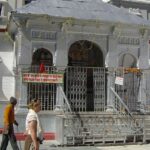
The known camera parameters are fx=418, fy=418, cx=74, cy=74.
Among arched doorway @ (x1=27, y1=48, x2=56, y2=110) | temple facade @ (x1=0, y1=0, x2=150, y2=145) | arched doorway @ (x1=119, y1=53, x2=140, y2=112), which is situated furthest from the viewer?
arched doorway @ (x1=119, y1=53, x2=140, y2=112)

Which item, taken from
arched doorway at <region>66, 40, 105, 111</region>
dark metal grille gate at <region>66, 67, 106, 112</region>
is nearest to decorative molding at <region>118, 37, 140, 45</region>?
arched doorway at <region>66, 40, 105, 111</region>

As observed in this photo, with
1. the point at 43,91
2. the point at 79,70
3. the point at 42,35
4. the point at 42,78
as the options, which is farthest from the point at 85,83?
the point at 42,35

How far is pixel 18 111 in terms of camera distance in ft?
58.4

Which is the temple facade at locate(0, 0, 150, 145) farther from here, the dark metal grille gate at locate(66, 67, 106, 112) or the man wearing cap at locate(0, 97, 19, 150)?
the man wearing cap at locate(0, 97, 19, 150)

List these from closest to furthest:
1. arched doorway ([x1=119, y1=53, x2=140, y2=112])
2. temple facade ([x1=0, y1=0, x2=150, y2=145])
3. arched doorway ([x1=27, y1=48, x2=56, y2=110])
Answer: temple facade ([x1=0, y1=0, x2=150, y2=145])
arched doorway ([x1=27, y1=48, x2=56, y2=110])
arched doorway ([x1=119, y1=53, x2=140, y2=112])

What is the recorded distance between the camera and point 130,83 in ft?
66.8

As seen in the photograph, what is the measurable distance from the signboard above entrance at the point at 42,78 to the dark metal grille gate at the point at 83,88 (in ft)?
2.40

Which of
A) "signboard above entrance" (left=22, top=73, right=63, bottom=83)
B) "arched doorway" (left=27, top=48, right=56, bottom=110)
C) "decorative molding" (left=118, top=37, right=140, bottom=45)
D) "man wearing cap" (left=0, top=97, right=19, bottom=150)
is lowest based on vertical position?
"man wearing cap" (left=0, top=97, right=19, bottom=150)

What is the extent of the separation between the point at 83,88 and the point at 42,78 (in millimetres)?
2282

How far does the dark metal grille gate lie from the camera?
1908 cm

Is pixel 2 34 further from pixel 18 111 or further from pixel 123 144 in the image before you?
pixel 123 144

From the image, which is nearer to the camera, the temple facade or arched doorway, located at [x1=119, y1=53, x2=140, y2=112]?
the temple facade

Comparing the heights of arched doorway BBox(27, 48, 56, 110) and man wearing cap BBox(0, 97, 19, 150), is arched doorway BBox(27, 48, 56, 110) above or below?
above

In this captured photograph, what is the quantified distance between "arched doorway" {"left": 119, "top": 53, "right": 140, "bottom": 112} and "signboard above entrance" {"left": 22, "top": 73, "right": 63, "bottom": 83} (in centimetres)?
343
